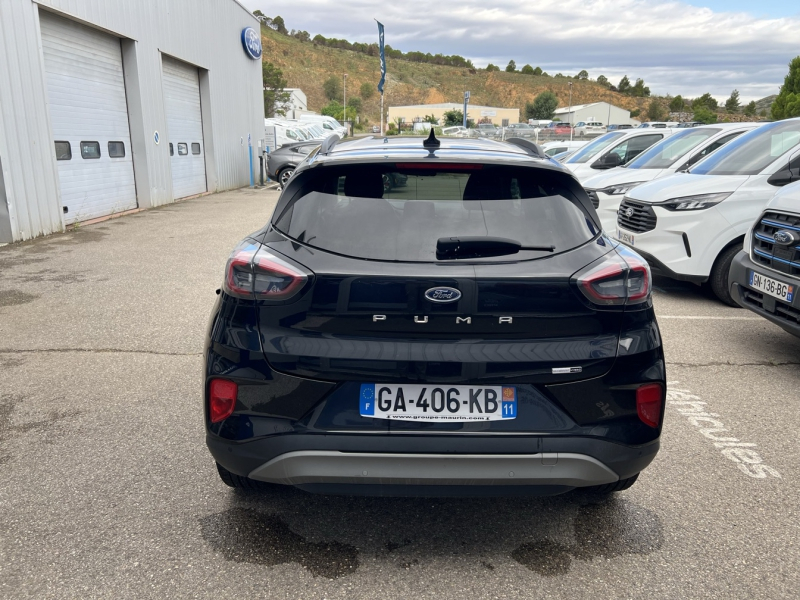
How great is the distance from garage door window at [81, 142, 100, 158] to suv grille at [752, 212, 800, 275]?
37.0 ft

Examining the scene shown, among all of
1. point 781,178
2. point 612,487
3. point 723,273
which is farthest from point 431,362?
point 723,273

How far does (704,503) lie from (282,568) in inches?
78.5

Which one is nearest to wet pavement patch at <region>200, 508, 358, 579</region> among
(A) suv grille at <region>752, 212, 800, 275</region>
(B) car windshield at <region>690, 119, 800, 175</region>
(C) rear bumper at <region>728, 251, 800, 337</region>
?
(C) rear bumper at <region>728, 251, 800, 337</region>

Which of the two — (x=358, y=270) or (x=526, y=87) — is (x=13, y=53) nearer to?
(x=358, y=270)

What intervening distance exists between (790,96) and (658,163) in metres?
64.1

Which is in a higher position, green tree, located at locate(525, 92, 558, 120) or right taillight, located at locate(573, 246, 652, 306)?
green tree, located at locate(525, 92, 558, 120)

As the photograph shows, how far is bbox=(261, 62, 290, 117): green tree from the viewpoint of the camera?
7131cm

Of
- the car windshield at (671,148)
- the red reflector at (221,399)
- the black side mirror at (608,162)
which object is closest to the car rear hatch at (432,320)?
the red reflector at (221,399)

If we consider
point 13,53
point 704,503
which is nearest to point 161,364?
point 704,503

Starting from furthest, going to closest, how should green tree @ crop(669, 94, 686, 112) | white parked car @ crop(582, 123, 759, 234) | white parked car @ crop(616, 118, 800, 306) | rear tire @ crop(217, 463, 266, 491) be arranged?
1. green tree @ crop(669, 94, 686, 112)
2. white parked car @ crop(582, 123, 759, 234)
3. white parked car @ crop(616, 118, 800, 306)
4. rear tire @ crop(217, 463, 266, 491)

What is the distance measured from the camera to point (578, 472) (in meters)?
2.40

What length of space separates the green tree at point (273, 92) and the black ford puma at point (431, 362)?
72.2 metres

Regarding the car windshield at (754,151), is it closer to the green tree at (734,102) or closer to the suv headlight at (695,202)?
the suv headlight at (695,202)

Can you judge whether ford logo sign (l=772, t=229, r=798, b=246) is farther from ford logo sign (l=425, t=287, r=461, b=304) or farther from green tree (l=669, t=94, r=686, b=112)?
green tree (l=669, t=94, r=686, b=112)
